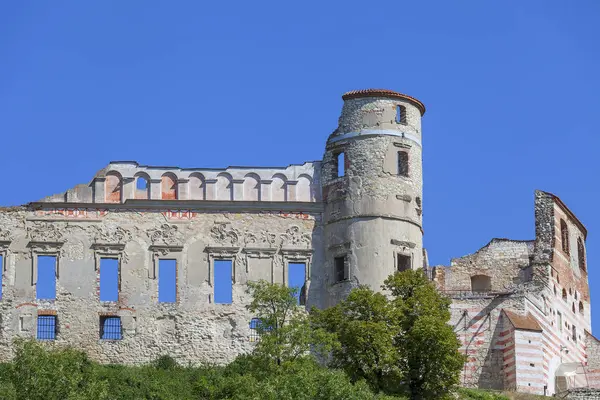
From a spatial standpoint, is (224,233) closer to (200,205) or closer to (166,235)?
(200,205)

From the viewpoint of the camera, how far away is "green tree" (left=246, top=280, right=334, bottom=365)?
5841 centimetres

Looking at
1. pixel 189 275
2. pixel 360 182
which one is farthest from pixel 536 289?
pixel 189 275

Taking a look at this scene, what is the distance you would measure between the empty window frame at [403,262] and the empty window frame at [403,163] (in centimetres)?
327

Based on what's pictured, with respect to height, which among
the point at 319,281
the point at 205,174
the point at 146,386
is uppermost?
the point at 205,174

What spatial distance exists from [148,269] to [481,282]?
14221 millimetres

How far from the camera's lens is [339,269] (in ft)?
221

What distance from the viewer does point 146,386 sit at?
199 ft

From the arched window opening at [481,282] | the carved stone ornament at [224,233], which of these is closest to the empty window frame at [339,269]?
the carved stone ornament at [224,233]

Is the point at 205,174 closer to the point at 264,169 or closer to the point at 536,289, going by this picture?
the point at 264,169

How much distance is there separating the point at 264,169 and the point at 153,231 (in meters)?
5.01

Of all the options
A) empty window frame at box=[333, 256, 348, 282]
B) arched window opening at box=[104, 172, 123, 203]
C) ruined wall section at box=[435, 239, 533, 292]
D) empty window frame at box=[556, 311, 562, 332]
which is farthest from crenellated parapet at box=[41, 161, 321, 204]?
empty window frame at box=[556, 311, 562, 332]

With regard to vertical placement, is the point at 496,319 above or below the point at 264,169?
below

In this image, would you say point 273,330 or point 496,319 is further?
point 496,319

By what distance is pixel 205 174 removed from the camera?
68.8 m
